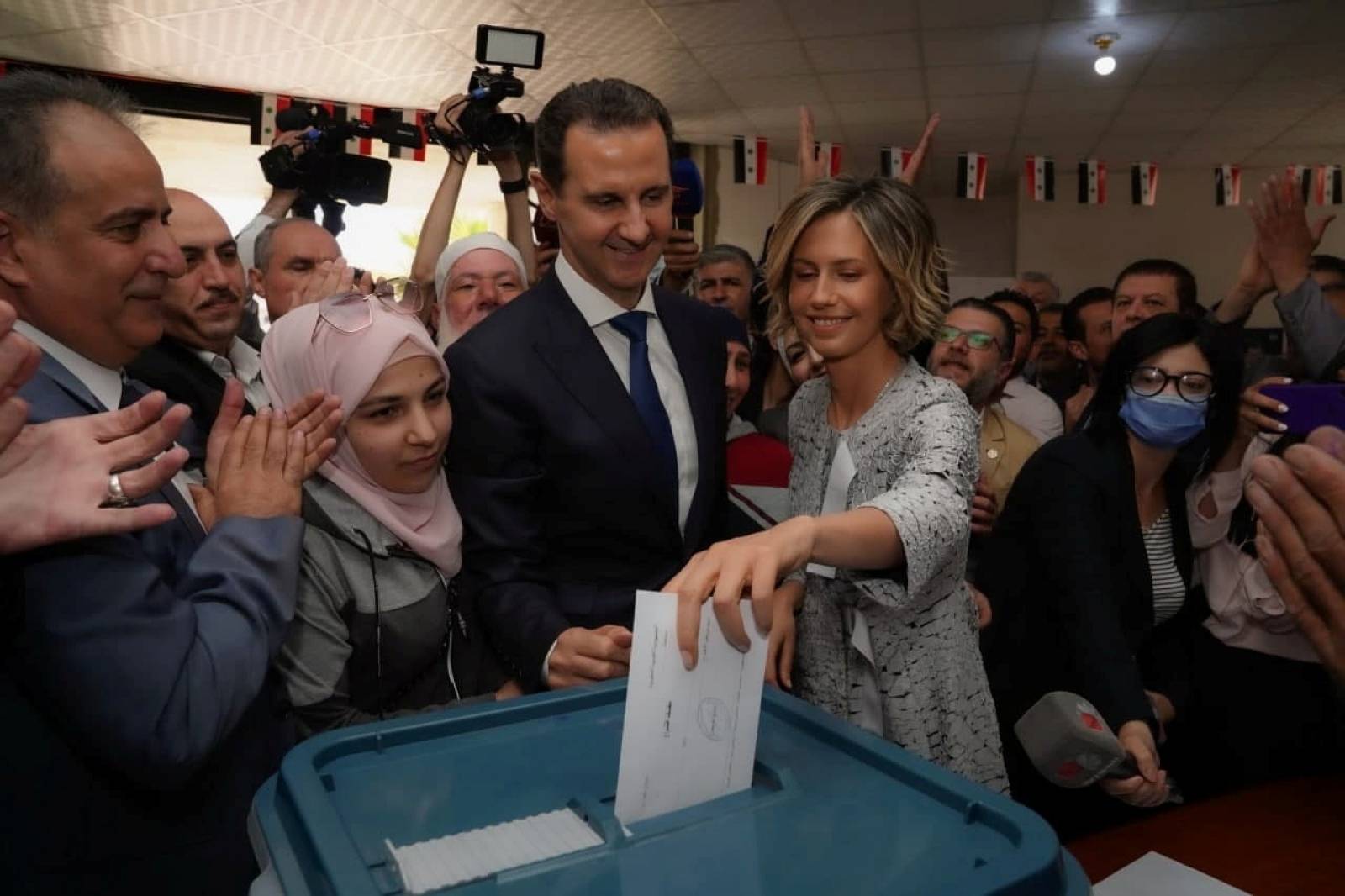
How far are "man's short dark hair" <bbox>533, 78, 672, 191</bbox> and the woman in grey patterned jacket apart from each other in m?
0.29

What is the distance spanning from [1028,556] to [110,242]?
6.09ft

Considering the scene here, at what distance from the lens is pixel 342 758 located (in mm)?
879

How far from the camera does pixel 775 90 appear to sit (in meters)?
6.93

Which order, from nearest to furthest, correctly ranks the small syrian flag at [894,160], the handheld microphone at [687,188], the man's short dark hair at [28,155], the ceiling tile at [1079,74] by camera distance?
1. the man's short dark hair at [28,155]
2. the handheld microphone at [687,188]
3. the ceiling tile at [1079,74]
4. the small syrian flag at [894,160]

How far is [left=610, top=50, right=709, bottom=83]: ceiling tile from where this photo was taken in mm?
6109

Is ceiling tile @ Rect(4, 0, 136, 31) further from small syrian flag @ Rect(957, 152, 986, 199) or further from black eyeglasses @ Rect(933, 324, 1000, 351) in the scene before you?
small syrian flag @ Rect(957, 152, 986, 199)

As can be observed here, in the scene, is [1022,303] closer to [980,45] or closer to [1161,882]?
[980,45]

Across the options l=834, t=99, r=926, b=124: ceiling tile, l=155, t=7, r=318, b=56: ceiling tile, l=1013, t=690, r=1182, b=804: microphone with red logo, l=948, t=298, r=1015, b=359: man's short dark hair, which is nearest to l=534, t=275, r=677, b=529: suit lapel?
l=1013, t=690, r=1182, b=804: microphone with red logo

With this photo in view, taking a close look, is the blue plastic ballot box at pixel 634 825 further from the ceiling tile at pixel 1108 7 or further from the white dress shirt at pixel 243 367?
the ceiling tile at pixel 1108 7

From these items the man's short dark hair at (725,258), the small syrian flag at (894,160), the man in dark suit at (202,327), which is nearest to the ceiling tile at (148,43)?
the man's short dark hair at (725,258)

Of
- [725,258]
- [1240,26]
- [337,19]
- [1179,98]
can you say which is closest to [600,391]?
[725,258]

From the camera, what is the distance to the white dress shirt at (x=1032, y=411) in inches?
133

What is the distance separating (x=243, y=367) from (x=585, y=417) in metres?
1.18

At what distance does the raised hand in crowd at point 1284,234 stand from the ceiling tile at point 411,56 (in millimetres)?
4814
